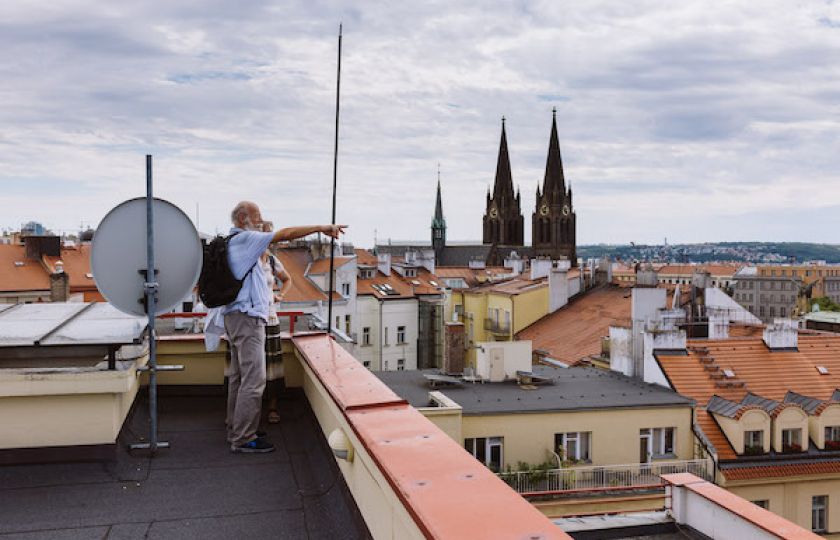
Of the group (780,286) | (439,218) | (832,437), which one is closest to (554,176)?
(439,218)

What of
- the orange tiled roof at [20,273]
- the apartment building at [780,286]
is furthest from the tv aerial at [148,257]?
the apartment building at [780,286]

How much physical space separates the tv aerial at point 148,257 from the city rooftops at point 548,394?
45.0ft

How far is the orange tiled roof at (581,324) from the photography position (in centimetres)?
3150

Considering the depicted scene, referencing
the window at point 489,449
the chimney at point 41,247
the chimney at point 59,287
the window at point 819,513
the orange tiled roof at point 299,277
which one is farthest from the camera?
the chimney at point 41,247

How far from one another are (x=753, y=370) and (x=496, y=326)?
63.2 ft

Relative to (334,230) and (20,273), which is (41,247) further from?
(334,230)

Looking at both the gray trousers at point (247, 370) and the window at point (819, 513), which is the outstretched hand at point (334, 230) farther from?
the window at point (819, 513)

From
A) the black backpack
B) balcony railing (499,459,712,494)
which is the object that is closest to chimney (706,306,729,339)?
balcony railing (499,459,712,494)

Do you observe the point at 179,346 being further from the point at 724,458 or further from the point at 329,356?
the point at 724,458

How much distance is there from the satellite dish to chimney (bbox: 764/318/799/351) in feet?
75.0

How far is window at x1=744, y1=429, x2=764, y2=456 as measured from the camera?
1977 cm

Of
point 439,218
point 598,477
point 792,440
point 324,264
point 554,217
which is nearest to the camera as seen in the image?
point 598,477

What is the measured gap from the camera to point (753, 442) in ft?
65.2

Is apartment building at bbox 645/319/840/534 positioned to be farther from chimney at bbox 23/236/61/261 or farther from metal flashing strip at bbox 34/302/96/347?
chimney at bbox 23/236/61/261
